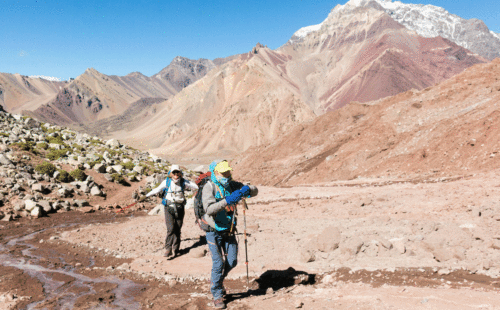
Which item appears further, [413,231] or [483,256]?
[413,231]

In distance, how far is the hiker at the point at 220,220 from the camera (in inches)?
207

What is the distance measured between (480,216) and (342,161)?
15911 mm

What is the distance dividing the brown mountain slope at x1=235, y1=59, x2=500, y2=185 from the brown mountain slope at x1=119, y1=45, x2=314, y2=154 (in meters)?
31.0

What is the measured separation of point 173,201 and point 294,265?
3.44 meters

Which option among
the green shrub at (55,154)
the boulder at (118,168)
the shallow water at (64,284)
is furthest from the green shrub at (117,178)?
the shallow water at (64,284)

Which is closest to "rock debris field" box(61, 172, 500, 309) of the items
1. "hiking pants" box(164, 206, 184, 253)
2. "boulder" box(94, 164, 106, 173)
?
"hiking pants" box(164, 206, 184, 253)

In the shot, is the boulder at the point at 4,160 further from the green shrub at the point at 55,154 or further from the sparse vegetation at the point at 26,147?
the green shrub at the point at 55,154

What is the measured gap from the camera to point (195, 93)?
106 metres

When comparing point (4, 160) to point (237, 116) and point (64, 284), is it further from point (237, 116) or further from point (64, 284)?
point (237, 116)

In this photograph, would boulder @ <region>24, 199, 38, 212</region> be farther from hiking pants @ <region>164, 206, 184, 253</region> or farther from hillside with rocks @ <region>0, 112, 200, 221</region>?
hiking pants @ <region>164, 206, 184, 253</region>

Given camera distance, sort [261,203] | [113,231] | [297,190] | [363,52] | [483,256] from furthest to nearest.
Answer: [363,52], [297,190], [261,203], [113,231], [483,256]

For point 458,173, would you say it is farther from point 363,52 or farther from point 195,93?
point 363,52

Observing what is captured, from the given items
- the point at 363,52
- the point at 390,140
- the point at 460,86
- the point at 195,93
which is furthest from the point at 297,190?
the point at 363,52

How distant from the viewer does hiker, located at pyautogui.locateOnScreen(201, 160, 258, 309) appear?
5262 mm
